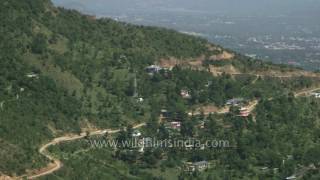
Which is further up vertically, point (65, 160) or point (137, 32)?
point (137, 32)

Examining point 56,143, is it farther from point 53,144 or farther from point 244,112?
point 244,112

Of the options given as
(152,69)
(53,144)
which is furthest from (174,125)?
(53,144)

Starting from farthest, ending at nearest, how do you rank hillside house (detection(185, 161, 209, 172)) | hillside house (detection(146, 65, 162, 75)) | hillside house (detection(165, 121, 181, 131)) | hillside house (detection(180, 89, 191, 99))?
hillside house (detection(146, 65, 162, 75)) < hillside house (detection(180, 89, 191, 99)) < hillside house (detection(165, 121, 181, 131)) < hillside house (detection(185, 161, 209, 172))

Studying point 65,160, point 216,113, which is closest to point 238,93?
point 216,113

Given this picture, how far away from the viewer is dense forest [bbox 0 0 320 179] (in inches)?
2534

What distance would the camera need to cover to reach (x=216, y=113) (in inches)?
3027

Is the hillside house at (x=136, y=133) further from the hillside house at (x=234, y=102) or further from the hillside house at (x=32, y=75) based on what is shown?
the hillside house at (x=234, y=102)

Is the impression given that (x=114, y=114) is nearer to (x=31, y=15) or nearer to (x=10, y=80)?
(x=10, y=80)

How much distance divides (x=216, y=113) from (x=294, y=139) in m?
9.05

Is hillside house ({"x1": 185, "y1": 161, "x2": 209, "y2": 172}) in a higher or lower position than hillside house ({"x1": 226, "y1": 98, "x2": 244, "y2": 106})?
lower

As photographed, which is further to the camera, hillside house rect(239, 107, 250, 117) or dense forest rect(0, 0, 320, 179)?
hillside house rect(239, 107, 250, 117)

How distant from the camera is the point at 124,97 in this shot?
76250 mm

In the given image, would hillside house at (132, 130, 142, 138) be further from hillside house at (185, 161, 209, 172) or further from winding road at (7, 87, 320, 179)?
hillside house at (185, 161, 209, 172)

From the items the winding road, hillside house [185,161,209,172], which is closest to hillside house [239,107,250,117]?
the winding road
